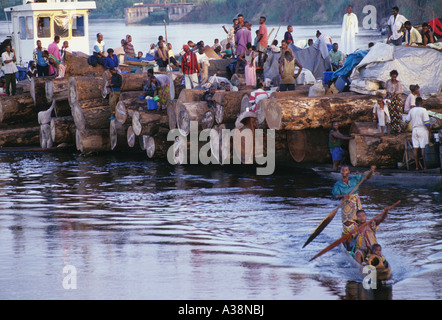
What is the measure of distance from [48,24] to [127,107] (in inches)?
405

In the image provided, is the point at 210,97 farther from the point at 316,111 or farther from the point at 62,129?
the point at 62,129

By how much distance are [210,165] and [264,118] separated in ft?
9.61

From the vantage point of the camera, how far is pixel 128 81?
926 inches

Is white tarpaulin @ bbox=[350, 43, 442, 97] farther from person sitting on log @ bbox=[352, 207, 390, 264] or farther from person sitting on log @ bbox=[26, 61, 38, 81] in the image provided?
person sitting on log @ bbox=[26, 61, 38, 81]

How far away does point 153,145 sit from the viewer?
22.3 m

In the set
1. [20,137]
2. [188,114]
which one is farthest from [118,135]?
[20,137]

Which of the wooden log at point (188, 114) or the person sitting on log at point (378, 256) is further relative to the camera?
the wooden log at point (188, 114)

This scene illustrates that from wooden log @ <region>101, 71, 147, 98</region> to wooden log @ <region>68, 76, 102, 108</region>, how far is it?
A: 50 centimetres

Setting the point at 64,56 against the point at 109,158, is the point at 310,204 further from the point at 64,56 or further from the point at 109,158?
the point at 64,56

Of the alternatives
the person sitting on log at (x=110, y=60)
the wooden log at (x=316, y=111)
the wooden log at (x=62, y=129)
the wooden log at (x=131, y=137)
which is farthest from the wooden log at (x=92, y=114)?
the wooden log at (x=316, y=111)

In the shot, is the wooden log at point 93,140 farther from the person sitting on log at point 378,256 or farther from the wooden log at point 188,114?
Result: the person sitting on log at point 378,256

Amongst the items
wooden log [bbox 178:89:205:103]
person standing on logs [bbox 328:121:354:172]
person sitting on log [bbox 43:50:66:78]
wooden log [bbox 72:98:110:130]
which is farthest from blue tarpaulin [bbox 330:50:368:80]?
person sitting on log [bbox 43:50:66:78]

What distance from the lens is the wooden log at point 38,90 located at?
26.0 meters

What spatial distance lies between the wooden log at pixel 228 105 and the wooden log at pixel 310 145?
1.40 m
